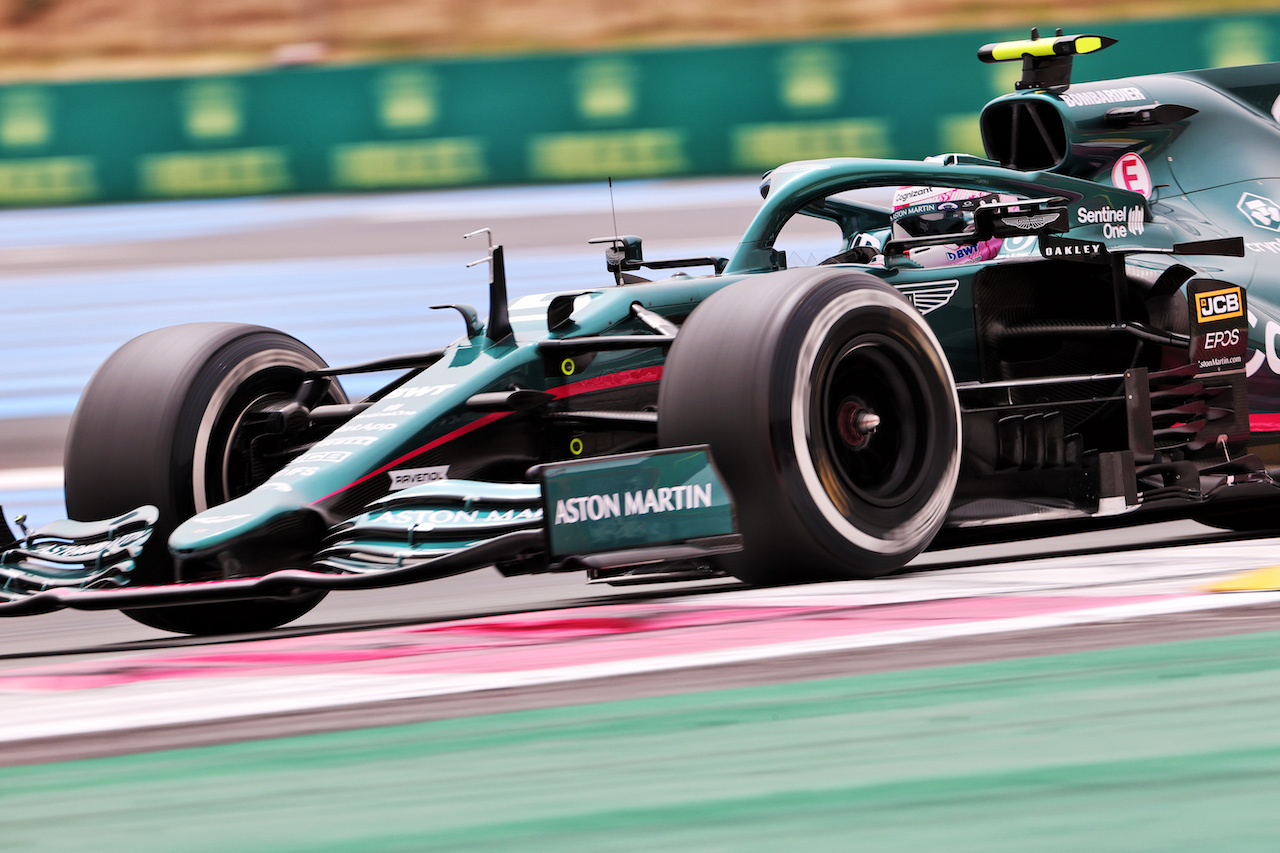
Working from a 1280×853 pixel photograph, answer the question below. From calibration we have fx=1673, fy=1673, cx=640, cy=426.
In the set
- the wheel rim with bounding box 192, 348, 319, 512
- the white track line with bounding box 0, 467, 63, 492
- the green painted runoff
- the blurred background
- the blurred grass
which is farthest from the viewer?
the blurred grass

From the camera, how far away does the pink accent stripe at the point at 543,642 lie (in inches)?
154

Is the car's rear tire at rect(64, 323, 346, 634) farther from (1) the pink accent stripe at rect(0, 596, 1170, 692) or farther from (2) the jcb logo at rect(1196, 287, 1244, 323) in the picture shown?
(2) the jcb logo at rect(1196, 287, 1244, 323)

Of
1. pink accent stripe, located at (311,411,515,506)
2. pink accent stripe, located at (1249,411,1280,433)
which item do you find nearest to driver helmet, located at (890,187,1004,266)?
pink accent stripe, located at (1249,411,1280,433)

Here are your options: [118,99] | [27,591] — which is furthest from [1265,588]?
[118,99]

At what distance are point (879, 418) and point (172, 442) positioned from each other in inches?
95.2

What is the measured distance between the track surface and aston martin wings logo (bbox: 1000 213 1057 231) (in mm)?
1218

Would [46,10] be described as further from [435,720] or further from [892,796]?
[892,796]

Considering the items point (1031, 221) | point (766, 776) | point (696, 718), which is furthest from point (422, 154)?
point (766, 776)

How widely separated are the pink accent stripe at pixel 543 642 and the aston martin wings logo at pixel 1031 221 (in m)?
2.15

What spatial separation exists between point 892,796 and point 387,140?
31.5 feet

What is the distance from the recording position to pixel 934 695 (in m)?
3.11

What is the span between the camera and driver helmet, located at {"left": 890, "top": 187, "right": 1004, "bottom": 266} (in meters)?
6.62

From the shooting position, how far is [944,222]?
263 inches

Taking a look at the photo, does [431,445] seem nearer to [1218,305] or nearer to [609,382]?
[609,382]
